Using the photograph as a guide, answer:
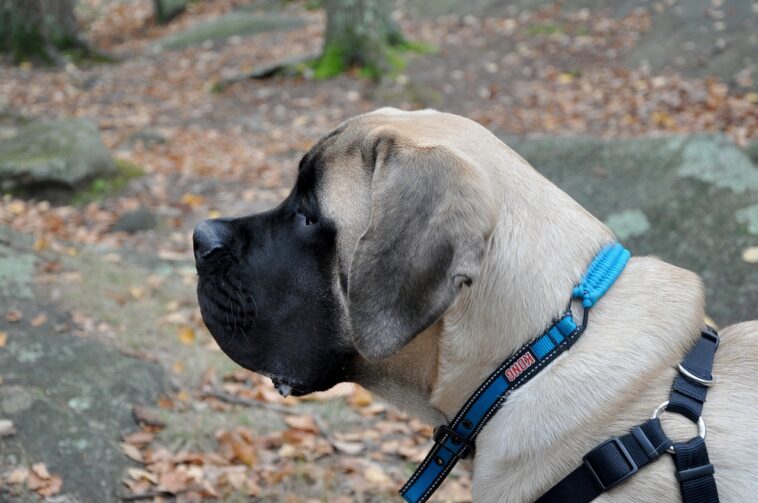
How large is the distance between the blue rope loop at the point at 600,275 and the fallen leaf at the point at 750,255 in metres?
3.33

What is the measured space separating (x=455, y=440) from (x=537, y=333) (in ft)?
1.65

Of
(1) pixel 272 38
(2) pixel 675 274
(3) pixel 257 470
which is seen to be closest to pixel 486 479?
(2) pixel 675 274

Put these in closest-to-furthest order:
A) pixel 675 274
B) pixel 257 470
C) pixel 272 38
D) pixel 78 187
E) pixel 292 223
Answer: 1. pixel 675 274
2. pixel 292 223
3. pixel 257 470
4. pixel 78 187
5. pixel 272 38

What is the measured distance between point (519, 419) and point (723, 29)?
11.1 metres

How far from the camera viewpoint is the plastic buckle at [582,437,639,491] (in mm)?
2242

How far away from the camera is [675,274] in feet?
8.79

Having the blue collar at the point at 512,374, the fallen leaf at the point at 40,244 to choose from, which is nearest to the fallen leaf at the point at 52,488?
the blue collar at the point at 512,374

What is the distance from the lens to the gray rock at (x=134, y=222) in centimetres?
744

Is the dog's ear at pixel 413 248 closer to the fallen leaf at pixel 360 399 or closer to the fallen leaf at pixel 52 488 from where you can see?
the fallen leaf at pixel 52 488

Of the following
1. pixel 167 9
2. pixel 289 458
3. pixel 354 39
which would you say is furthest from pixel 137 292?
pixel 167 9

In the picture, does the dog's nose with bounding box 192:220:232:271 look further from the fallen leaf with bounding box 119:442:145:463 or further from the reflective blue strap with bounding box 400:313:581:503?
the fallen leaf with bounding box 119:442:145:463


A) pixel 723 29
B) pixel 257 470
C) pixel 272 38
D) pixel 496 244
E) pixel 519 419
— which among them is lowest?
pixel 272 38

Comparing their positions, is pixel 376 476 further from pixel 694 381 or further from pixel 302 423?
pixel 694 381

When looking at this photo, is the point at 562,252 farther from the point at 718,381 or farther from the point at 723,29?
the point at 723,29
